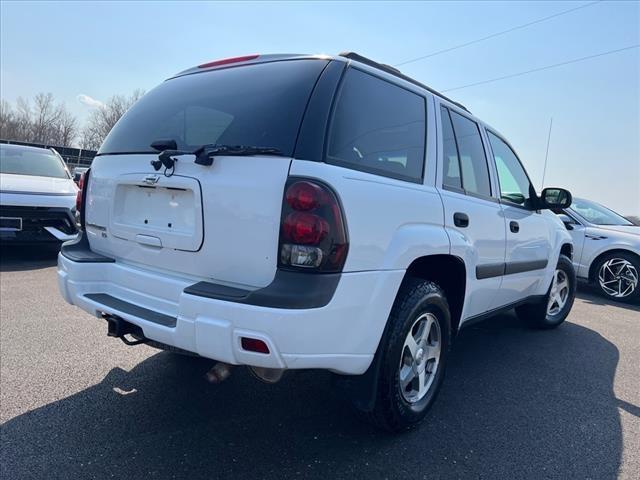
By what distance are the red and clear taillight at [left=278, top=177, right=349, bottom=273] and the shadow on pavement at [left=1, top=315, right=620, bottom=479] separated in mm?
1022

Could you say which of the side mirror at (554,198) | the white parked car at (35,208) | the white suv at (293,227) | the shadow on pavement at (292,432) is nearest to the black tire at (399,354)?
the white suv at (293,227)

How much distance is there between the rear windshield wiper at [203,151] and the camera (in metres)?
2.09

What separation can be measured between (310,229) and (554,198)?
3.03m

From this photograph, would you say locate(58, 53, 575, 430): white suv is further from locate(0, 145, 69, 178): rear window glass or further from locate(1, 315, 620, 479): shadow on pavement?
locate(0, 145, 69, 178): rear window glass

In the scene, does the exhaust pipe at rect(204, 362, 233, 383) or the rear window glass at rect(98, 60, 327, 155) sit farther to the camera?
the exhaust pipe at rect(204, 362, 233, 383)

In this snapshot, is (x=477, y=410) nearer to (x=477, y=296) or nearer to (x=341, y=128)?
(x=477, y=296)

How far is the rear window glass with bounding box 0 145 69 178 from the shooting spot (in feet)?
24.3

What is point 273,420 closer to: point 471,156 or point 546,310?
point 471,156

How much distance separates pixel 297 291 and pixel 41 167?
24.2 ft

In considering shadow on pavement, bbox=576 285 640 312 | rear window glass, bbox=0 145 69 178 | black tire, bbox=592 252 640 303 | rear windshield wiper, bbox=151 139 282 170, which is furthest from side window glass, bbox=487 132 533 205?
rear window glass, bbox=0 145 69 178

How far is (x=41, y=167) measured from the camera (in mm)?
7723

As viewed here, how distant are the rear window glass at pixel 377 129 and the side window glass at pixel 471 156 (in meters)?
0.52

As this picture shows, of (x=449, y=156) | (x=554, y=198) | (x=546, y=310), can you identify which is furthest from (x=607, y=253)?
(x=449, y=156)

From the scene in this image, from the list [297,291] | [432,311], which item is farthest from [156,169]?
[432,311]
